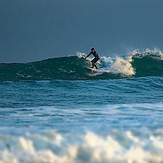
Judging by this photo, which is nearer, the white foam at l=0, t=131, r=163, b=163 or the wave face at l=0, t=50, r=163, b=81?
the white foam at l=0, t=131, r=163, b=163

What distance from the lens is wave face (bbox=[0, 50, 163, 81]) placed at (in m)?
15.6

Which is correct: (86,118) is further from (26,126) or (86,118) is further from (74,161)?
(74,161)

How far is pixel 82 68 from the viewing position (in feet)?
56.7

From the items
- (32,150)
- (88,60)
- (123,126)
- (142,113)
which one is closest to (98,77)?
(88,60)

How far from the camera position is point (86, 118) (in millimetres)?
4566

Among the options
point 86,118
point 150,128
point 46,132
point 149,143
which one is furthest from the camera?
point 86,118

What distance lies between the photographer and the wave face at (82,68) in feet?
51.3

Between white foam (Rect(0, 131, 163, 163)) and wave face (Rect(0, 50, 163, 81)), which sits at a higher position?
wave face (Rect(0, 50, 163, 81))

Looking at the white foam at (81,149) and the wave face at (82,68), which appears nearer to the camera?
the white foam at (81,149)

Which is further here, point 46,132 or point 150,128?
point 150,128

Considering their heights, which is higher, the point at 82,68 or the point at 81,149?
the point at 82,68

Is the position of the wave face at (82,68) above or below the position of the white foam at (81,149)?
above

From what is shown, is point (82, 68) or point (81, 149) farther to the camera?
point (82, 68)

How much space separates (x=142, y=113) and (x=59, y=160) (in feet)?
8.86
